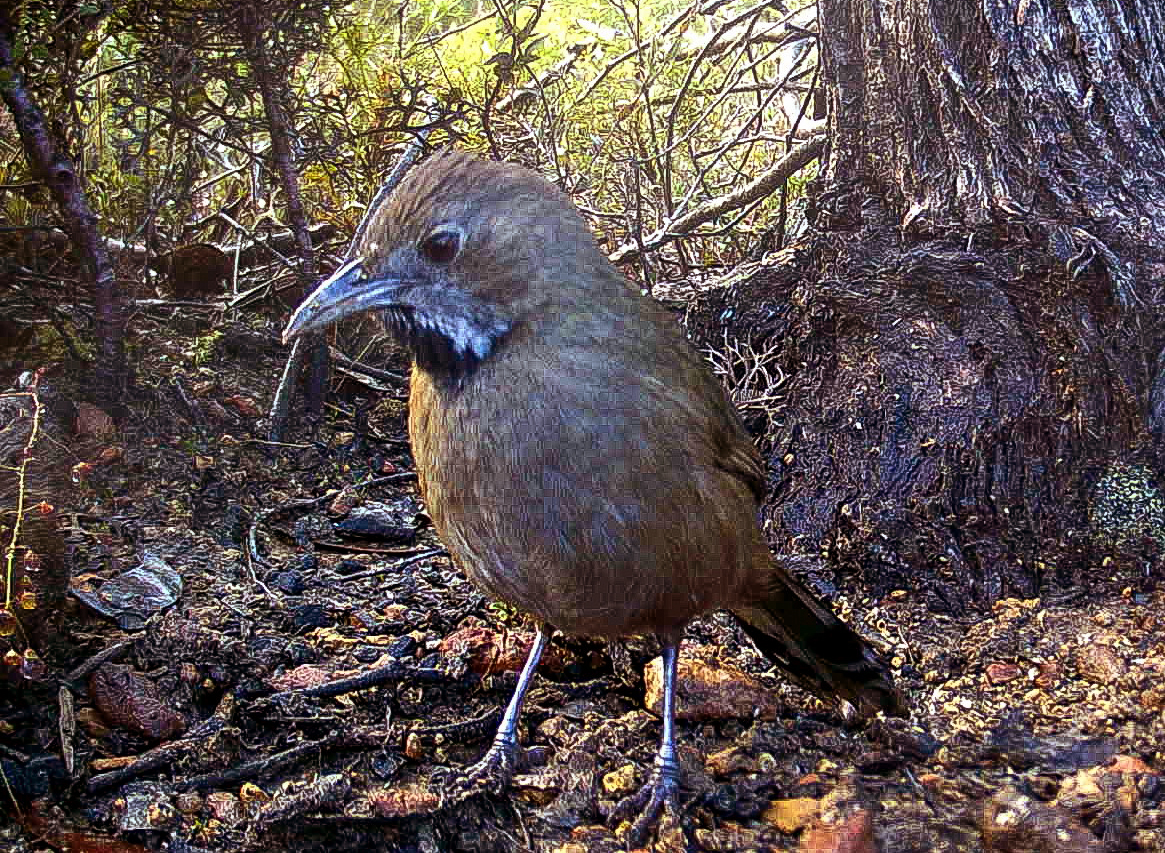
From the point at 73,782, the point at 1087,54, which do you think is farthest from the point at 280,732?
the point at 1087,54

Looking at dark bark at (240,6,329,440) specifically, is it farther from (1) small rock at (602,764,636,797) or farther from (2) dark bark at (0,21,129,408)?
(1) small rock at (602,764,636,797)

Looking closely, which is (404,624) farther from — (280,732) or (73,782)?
(73,782)

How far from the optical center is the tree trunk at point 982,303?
2.40 m

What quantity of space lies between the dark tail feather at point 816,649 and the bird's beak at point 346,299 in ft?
3.74

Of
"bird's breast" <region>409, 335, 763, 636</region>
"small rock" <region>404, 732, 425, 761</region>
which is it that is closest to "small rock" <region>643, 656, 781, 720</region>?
"bird's breast" <region>409, 335, 763, 636</region>

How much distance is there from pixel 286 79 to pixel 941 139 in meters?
1.76

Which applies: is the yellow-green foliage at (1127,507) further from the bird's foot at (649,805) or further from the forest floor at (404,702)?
the bird's foot at (649,805)

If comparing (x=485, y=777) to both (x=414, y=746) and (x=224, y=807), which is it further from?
(x=224, y=807)

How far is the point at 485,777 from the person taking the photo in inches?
81.8

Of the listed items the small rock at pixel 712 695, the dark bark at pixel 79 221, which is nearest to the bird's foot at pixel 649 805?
the small rock at pixel 712 695

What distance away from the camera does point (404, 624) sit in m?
2.71

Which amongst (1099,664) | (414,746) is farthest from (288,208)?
(1099,664)

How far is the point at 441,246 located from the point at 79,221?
1.24m

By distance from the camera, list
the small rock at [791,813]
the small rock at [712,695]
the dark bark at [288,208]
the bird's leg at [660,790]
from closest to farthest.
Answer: the small rock at [791,813] < the bird's leg at [660,790] < the small rock at [712,695] < the dark bark at [288,208]
